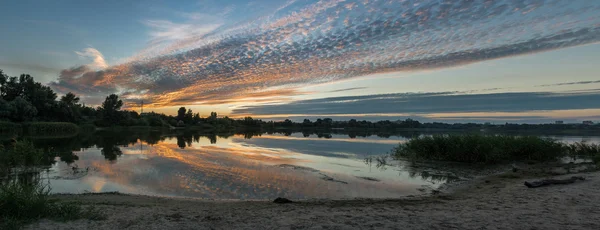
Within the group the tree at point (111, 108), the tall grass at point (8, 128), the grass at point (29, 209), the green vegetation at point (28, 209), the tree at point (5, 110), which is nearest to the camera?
the green vegetation at point (28, 209)

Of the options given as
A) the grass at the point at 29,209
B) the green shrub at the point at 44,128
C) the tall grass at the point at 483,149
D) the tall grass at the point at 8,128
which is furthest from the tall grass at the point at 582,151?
the tall grass at the point at 8,128

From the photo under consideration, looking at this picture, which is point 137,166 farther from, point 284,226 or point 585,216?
point 585,216

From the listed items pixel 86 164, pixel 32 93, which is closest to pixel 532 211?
pixel 86 164

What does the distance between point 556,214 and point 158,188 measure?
11416mm

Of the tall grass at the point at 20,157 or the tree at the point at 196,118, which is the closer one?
the tall grass at the point at 20,157

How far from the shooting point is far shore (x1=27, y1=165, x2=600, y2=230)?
5.62m

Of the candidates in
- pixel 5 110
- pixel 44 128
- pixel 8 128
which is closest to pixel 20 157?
pixel 8 128

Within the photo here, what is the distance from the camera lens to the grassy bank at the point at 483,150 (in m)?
17.9

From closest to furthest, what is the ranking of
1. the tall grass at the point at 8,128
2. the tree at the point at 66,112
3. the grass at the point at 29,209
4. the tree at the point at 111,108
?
the grass at the point at 29,209 → the tall grass at the point at 8,128 → the tree at the point at 66,112 → the tree at the point at 111,108

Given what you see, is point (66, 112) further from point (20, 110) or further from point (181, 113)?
point (181, 113)

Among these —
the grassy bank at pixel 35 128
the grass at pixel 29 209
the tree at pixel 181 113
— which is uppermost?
the tree at pixel 181 113

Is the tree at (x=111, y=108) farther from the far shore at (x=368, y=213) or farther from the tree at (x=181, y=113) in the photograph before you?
the far shore at (x=368, y=213)

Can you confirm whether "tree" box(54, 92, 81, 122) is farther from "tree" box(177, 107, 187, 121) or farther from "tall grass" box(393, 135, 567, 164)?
"tall grass" box(393, 135, 567, 164)

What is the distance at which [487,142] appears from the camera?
728 inches
